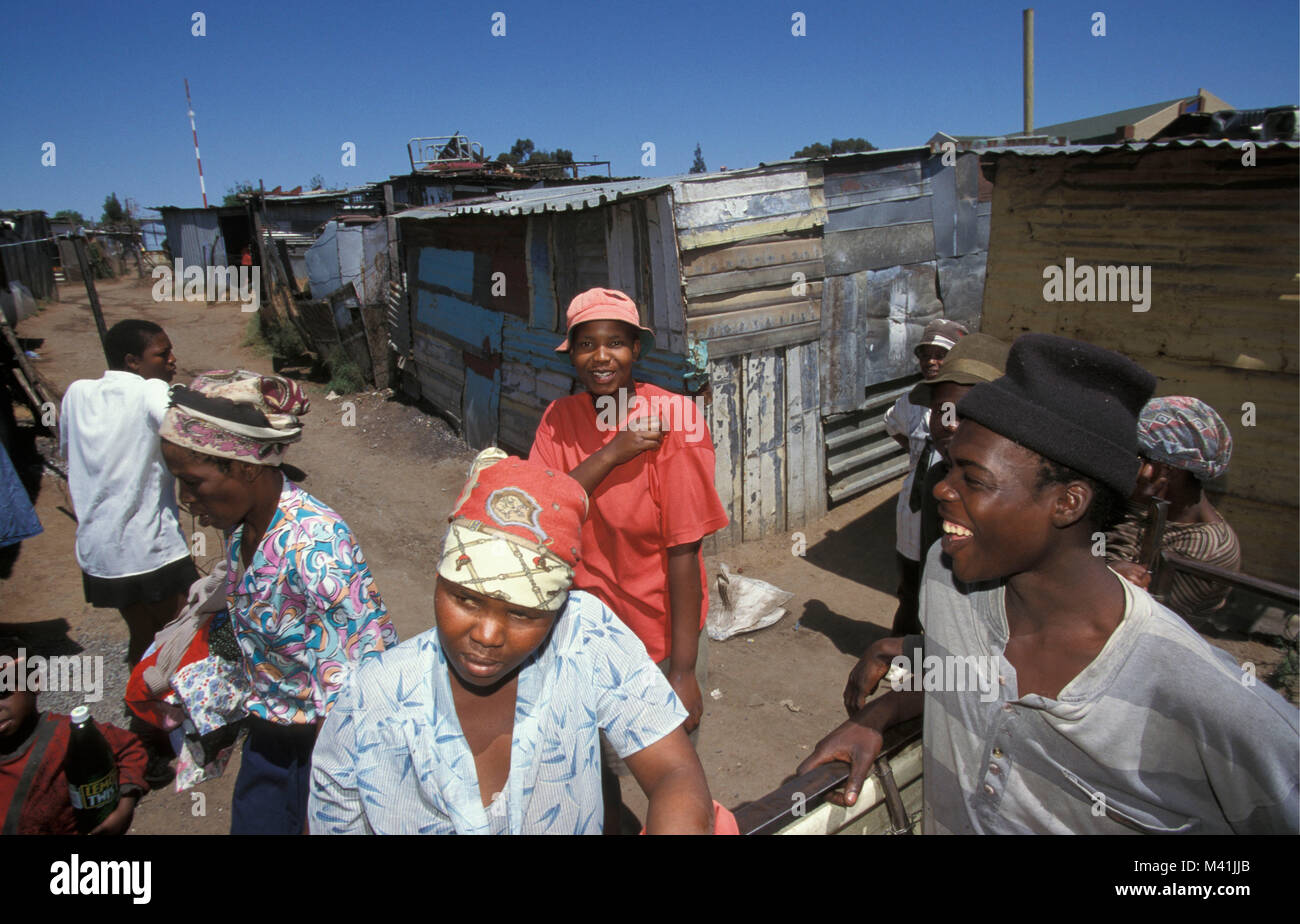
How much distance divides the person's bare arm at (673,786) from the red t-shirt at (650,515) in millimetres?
932

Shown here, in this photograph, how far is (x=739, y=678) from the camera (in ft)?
17.4

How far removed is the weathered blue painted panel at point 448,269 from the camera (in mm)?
10320

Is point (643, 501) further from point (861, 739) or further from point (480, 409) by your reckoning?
point (480, 409)

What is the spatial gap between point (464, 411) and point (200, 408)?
8719 millimetres

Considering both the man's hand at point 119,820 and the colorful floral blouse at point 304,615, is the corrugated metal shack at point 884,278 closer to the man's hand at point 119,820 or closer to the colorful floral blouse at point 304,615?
the colorful floral blouse at point 304,615

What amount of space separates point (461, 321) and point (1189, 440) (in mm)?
9382

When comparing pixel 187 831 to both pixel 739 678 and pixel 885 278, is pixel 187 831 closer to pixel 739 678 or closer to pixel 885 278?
pixel 739 678

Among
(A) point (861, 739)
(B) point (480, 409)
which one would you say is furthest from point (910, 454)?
(B) point (480, 409)

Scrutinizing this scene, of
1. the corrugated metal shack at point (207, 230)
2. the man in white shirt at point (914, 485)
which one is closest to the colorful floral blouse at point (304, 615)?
the man in white shirt at point (914, 485)

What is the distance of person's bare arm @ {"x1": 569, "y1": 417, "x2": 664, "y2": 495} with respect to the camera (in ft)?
7.57

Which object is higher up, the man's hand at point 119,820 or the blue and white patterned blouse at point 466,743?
the blue and white patterned blouse at point 466,743

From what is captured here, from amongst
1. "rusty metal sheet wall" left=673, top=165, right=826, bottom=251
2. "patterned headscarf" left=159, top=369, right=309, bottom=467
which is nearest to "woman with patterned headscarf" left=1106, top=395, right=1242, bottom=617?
"patterned headscarf" left=159, top=369, right=309, bottom=467

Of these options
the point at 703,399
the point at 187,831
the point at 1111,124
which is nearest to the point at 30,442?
the point at 187,831

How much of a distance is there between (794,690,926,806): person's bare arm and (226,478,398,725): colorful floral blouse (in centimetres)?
122
